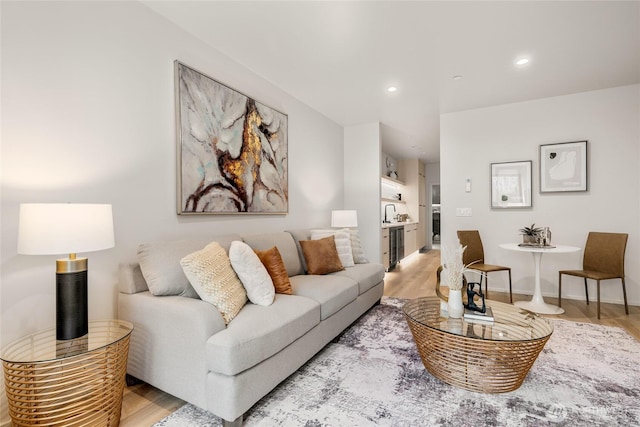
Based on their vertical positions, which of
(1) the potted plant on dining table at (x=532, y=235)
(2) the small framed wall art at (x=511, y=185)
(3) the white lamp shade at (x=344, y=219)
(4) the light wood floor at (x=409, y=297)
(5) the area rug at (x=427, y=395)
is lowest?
(4) the light wood floor at (x=409, y=297)

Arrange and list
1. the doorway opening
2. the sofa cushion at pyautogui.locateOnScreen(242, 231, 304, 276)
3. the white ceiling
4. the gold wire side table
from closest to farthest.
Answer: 1. the gold wire side table
2. the white ceiling
3. the sofa cushion at pyautogui.locateOnScreen(242, 231, 304, 276)
4. the doorway opening

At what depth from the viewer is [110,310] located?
205 cm

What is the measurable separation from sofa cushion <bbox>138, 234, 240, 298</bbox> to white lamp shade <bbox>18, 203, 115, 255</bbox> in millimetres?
424

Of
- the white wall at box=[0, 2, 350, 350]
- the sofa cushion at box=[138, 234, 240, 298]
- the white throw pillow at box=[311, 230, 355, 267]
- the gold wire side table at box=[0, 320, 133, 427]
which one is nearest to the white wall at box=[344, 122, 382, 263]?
the white throw pillow at box=[311, 230, 355, 267]

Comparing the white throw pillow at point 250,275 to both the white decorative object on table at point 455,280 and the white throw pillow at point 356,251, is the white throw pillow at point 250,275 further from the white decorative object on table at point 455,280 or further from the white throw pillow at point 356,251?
the white throw pillow at point 356,251

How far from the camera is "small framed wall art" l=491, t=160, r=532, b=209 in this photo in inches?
162

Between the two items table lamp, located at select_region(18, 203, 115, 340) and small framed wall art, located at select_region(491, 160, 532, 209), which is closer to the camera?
table lamp, located at select_region(18, 203, 115, 340)

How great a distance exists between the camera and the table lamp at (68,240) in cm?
142

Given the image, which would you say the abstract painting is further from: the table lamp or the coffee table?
Result: the coffee table

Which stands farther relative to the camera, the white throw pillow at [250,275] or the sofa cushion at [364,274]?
the sofa cushion at [364,274]

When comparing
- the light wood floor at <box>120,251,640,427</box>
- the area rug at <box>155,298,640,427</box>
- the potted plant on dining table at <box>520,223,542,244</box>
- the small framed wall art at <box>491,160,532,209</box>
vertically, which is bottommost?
the light wood floor at <box>120,251,640,427</box>

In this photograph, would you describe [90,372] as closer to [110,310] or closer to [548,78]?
[110,310]

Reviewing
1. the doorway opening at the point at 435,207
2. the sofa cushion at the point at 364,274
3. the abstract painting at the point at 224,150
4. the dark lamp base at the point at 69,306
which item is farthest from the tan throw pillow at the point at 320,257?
the doorway opening at the point at 435,207

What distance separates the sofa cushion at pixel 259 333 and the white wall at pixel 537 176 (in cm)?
317
